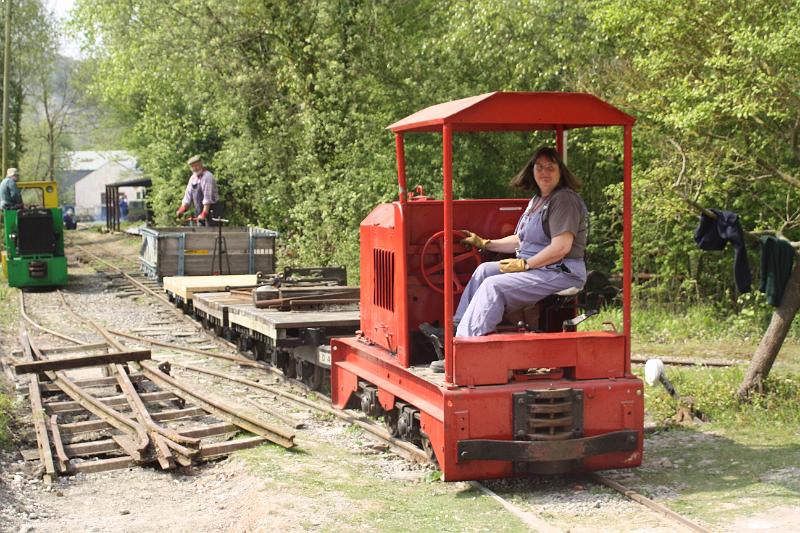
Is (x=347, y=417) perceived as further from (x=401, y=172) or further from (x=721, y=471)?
(x=721, y=471)

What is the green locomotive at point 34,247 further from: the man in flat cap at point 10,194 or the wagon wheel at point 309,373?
the wagon wheel at point 309,373

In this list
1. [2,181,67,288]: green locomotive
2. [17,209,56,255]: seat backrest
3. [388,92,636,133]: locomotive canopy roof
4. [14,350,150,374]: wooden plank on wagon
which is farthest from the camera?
[17,209,56,255]: seat backrest

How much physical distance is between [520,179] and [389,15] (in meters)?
13.6

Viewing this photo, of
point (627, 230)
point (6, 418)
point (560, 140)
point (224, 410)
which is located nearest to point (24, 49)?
point (6, 418)

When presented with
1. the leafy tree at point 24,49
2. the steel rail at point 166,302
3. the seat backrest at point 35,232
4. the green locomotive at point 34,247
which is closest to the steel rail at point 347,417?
the steel rail at point 166,302

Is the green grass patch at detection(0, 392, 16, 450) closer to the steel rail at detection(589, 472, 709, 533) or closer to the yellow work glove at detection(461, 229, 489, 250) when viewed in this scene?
the yellow work glove at detection(461, 229, 489, 250)

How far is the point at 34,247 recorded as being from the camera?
20406 mm

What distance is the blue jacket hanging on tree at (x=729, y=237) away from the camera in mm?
7828

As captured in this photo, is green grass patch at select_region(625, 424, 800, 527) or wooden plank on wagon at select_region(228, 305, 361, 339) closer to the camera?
green grass patch at select_region(625, 424, 800, 527)

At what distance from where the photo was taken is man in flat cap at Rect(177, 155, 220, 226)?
17312 millimetres

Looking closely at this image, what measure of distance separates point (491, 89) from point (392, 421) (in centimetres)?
1146

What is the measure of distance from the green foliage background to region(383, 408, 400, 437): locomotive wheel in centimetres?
443

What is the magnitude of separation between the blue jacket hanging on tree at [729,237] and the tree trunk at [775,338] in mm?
776

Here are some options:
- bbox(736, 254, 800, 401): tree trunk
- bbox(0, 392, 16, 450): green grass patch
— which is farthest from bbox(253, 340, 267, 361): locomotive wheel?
bbox(736, 254, 800, 401): tree trunk
